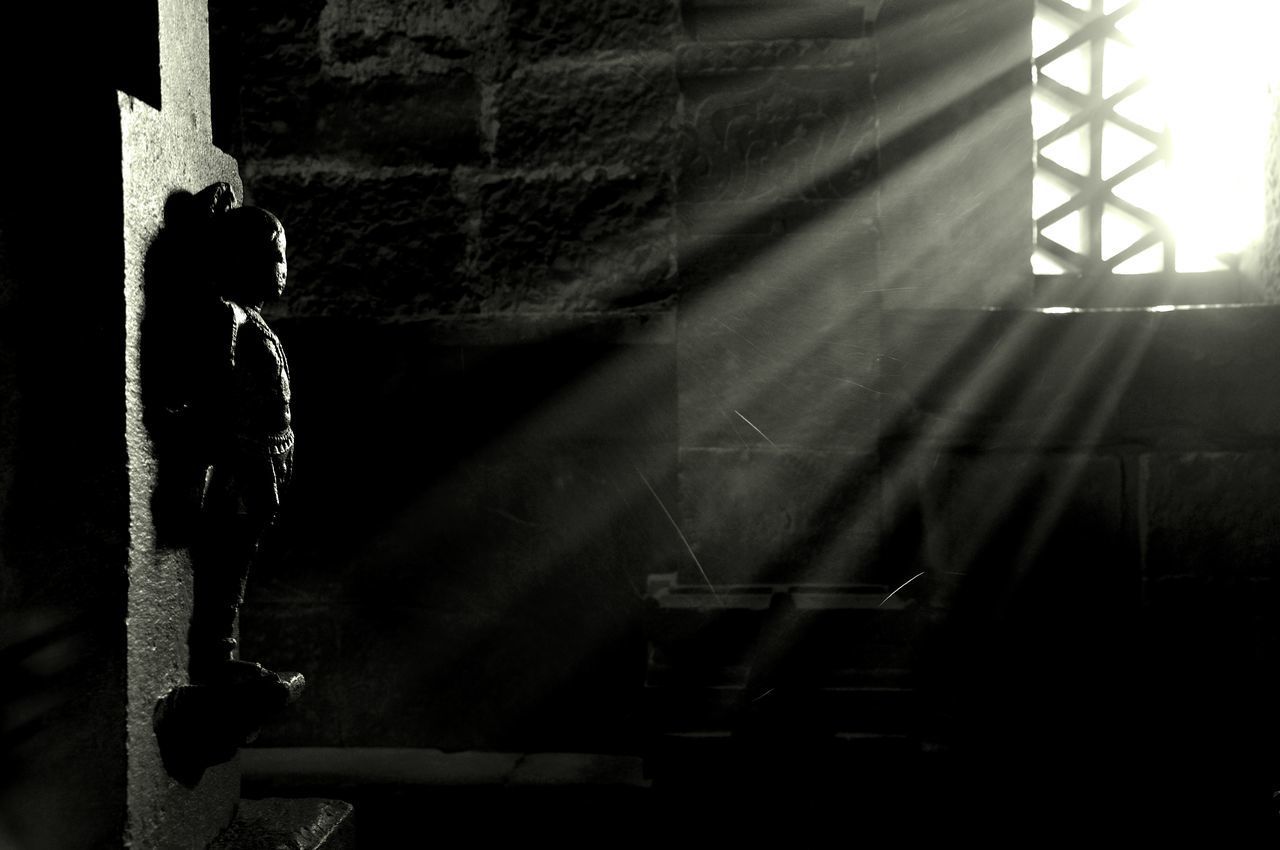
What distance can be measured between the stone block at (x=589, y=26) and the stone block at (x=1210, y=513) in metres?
1.47

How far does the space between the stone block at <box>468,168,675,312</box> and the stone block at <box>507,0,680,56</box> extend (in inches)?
12.0

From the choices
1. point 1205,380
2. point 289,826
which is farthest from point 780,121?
point 289,826

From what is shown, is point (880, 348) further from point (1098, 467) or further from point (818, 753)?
point (818, 753)

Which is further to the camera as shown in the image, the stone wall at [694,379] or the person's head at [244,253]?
the stone wall at [694,379]

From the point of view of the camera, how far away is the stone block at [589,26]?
2.13 meters

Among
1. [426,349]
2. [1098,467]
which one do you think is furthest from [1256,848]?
[426,349]

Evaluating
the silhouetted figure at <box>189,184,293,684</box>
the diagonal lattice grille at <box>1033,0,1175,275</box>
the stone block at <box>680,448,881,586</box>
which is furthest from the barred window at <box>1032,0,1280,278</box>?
the silhouetted figure at <box>189,184,293,684</box>

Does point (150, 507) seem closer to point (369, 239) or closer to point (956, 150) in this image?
point (369, 239)

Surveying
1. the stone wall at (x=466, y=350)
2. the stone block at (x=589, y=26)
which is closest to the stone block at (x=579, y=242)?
the stone wall at (x=466, y=350)

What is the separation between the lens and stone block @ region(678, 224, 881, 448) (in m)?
1.92

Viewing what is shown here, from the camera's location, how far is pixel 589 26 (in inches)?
84.2

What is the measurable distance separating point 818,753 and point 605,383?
95cm

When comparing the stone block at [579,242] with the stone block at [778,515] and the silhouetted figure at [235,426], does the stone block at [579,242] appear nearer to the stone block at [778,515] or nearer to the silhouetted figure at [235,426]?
the stone block at [778,515]

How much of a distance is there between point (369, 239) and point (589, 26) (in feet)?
2.40
